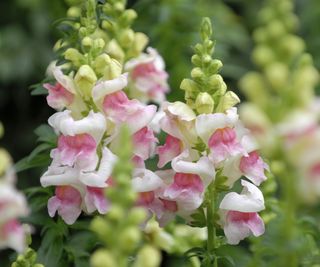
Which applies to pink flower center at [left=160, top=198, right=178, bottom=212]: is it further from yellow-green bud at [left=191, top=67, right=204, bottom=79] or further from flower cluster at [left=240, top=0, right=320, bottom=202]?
flower cluster at [left=240, top=0, right=320, bottom=202]

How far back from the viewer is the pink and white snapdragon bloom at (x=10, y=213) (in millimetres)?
1147

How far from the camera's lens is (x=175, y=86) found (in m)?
2.68

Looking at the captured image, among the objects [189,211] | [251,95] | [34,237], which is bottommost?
[34,237]

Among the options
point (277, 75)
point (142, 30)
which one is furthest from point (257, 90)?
point (142, 30)

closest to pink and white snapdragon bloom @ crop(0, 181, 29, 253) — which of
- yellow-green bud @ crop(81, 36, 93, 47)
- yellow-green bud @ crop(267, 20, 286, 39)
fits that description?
yellow-green bud @ crop(267, 20, 286, 39)

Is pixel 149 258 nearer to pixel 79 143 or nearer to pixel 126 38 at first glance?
pixel 79 143

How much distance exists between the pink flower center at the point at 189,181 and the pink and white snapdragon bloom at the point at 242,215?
6 cm

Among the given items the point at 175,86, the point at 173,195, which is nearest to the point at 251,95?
the point at 173,195

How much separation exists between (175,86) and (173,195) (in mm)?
1133

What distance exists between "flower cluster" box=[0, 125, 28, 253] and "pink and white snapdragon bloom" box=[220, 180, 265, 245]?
1.62 ft

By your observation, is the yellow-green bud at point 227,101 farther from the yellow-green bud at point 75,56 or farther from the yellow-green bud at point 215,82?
the yellow-green bud at point 75,56

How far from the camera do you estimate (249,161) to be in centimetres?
163

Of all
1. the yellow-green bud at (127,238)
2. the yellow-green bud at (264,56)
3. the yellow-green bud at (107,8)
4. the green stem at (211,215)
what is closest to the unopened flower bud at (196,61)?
the green stem at (211,215)

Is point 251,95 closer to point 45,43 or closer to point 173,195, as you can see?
point 173,195
